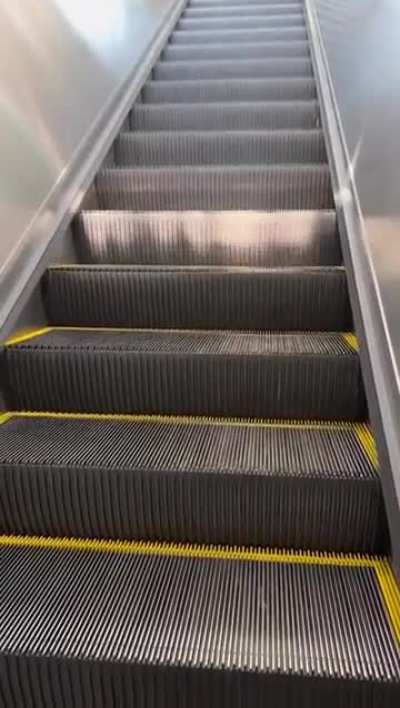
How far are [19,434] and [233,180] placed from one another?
1357 mm

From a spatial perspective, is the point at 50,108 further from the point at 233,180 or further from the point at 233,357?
the point at 233,357

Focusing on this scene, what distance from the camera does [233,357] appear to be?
62.4 inches

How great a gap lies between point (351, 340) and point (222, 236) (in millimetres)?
654

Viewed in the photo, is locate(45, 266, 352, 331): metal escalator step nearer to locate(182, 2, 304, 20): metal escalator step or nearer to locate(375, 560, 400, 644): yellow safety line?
locate(375, 560, 400, 644): yellow safety line

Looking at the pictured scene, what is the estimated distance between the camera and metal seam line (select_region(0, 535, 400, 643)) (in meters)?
1.26

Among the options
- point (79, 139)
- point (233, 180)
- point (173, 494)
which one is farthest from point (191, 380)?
point (79, 139)

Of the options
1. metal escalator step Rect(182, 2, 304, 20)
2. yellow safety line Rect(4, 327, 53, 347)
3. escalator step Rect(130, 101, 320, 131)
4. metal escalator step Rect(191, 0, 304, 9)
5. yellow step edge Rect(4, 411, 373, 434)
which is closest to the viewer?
yellow step edge Rect(4, 411, 373, 434)

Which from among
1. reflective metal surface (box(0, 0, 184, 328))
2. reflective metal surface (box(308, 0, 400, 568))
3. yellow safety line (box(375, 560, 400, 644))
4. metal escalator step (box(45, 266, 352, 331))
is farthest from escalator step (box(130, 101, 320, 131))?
yellow safety line (box(375, 560, 400, 644))

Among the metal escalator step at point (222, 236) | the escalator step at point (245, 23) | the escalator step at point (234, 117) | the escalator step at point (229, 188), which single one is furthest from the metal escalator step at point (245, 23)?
the metal escalator step at point (222, 236)

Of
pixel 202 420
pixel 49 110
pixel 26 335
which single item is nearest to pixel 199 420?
pixel 202 420

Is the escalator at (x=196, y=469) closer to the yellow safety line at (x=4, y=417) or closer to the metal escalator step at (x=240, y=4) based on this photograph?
the yellow safety line at (x=4, y=417)

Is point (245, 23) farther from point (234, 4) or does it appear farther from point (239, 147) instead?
point (239, 147)

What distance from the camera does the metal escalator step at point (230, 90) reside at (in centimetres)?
324

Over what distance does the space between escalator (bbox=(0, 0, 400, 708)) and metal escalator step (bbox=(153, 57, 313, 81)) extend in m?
Answer: 1.19
